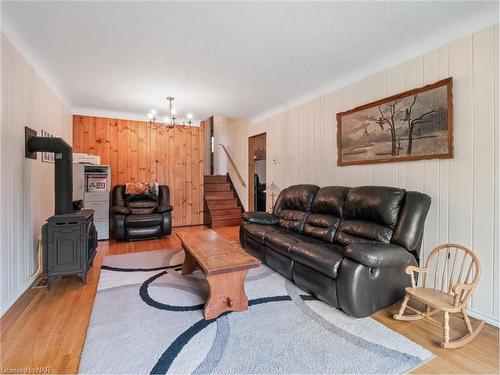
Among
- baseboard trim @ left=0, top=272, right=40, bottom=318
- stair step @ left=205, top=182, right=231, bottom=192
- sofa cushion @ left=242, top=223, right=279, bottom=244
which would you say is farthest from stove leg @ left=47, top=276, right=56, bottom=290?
stair step @ left=205, top=182, right=231, bottom=192

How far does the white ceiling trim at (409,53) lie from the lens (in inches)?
85.6

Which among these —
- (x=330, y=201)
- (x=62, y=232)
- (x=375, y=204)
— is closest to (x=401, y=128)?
(x=375, y=204)

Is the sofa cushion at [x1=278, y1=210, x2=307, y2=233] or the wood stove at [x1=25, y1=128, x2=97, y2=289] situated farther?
the sofa cushion at [x1=278, y1=210, x2=307, y2=233]

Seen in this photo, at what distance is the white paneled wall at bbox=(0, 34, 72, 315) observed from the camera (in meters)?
2.26

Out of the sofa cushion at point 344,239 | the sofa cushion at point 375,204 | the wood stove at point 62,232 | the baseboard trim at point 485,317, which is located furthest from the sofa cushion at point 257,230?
the baseboard trim at point 485,317

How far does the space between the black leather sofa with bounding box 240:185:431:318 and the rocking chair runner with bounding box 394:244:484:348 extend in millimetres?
173

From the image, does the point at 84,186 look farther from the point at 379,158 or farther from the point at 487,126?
the point at 487,126

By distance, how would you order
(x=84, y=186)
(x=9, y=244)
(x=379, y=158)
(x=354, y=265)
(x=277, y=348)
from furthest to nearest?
(x=84, y=186) < (x=379, y=158) < (x=9, y=244) < (x=354, y=265) < (x=277, y=348)

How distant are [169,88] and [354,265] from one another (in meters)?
3.54

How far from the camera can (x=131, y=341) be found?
1803mm

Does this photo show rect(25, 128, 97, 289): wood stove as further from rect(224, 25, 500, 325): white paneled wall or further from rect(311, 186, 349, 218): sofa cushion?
rect(224, 25, 500, 325): white paneled wall

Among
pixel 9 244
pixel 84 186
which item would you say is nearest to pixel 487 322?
pixel 9 244

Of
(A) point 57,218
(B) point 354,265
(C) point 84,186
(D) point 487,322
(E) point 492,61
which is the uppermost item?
(E) point 492,61

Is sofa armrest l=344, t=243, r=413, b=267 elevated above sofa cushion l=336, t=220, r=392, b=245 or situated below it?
below
